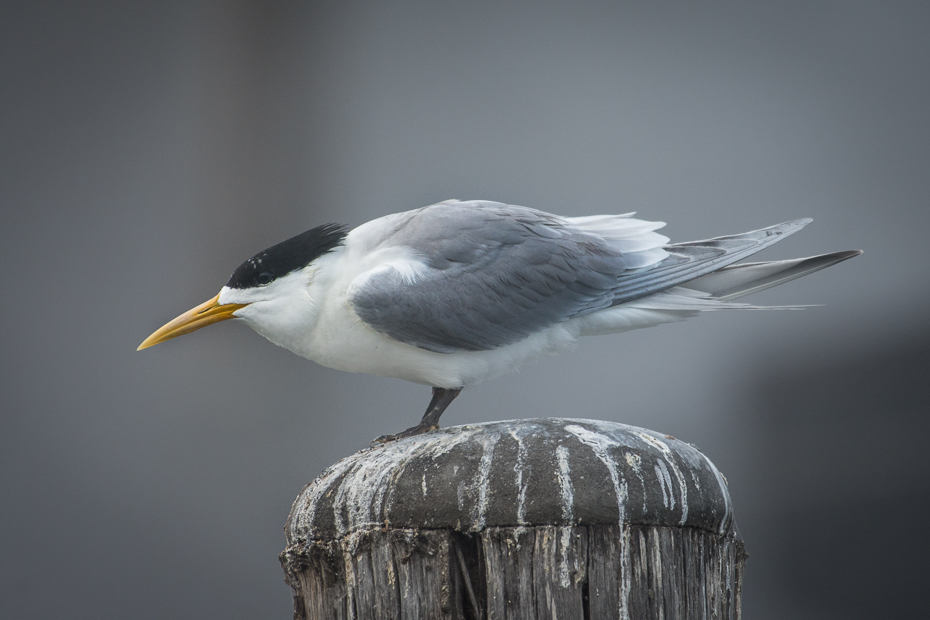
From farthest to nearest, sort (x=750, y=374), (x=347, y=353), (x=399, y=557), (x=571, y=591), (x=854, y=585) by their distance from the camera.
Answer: (x=750, y=374)
(x=854, y=585)
(x=347, y=353)
(x=399, y=557)
(x=571, y=591)

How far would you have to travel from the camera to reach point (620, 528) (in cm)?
154

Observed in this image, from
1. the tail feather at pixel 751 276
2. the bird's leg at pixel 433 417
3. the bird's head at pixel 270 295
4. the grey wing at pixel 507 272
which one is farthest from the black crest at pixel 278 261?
the tail feather at pixel 751 276

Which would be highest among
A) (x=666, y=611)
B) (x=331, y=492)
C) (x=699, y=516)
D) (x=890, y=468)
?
(x=331, y=492)

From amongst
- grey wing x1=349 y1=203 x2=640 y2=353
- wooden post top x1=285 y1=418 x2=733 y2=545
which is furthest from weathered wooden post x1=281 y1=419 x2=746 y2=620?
grey wing x1=349 y1=203 x2=640 y2=353

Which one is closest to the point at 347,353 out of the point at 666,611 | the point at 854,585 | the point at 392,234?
the point at 392,234

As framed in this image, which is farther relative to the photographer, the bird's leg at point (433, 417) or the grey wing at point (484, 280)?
the bird's leg at point (433, 417)

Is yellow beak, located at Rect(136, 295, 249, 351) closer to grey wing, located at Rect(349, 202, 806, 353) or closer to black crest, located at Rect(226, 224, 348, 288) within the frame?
black crest, located at Rect(226, 224, 348, 288)

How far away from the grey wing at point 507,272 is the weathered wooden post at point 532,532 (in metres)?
0.53

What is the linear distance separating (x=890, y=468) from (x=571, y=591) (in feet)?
13.7

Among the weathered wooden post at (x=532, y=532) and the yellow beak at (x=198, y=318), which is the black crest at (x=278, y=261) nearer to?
the yellow beak at (x=198, y=318)

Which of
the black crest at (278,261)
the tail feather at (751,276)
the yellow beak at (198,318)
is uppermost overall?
the black crest at (278,261)

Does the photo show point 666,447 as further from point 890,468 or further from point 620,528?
point 890,468

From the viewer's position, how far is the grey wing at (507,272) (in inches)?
86.4

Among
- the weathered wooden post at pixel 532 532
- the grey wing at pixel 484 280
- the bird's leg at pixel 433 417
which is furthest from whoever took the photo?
the bird's leg at pixel 433 417
